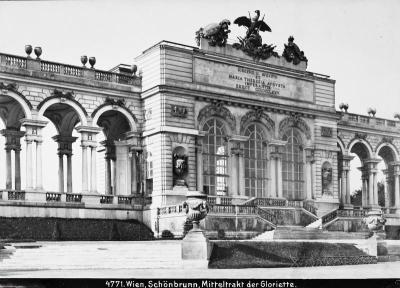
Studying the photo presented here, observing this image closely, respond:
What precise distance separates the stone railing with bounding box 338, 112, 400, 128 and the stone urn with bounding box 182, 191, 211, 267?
100ft

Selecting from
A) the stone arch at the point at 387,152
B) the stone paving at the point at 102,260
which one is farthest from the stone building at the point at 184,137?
the stone paving at the point at 102,260

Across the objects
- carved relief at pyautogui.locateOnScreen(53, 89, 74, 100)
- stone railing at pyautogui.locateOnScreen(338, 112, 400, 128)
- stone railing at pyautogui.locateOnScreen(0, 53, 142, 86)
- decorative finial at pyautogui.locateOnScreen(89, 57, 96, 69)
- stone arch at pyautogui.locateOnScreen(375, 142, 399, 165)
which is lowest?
stone arch at pyautogui.locateOnScreen(375, 142, 399, 165)

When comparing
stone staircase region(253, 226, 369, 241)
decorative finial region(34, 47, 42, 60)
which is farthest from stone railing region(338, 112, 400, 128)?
decorative finial region(34, 47, 42, 60)

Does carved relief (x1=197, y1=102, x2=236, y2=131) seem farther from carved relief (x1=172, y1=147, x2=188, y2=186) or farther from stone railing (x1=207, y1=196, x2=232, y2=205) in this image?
stone railing (x1=207, y1=196, x2=232, y2=205)

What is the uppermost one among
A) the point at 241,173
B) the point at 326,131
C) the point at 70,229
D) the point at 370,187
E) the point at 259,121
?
the point at 259,121

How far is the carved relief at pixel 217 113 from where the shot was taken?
45344mm

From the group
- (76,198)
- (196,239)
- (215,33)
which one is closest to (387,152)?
(215,33)

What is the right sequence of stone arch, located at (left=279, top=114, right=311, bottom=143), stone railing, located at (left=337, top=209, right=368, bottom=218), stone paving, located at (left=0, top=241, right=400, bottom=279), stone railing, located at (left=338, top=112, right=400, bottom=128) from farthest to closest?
1. stone railing, located at (left=338, top=112, right=400, bottom=128)
2. stone arch, located at (left=279, top=114, right=311, bottom=143)
3. stone railing, located at (left=337, top=209, right=368, bottom=218)
4. stone paving, located at (left=0, top=241, right=400, bottom=279)

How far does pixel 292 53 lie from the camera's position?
166 feet

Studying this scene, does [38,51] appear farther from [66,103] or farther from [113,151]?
[113,151]

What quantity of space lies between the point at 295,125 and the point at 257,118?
11.0ft

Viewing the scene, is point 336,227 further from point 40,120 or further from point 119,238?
point 40,120

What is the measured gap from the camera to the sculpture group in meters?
46.6

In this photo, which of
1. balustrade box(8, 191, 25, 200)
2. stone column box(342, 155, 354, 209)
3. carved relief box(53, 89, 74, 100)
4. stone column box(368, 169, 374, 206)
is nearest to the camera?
balustrade box(8, 191, 25, 200)
